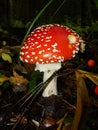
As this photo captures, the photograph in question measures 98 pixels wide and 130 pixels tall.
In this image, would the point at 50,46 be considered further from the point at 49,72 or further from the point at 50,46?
the point at 49,72

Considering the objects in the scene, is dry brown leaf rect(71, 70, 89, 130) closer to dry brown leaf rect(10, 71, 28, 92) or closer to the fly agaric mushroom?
the fly agaric mushroom

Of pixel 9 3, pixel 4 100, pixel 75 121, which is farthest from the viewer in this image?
pixel 9 3

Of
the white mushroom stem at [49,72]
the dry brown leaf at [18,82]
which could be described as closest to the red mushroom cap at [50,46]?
the white mushroom stem at [49,72]

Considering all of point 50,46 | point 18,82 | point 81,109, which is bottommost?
point 81,109

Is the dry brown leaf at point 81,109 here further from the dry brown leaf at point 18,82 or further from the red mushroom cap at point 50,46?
the dry brown leaf at point 18,82

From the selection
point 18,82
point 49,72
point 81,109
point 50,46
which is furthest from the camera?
point 18,82

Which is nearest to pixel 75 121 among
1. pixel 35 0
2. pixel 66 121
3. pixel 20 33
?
pixel 66 121

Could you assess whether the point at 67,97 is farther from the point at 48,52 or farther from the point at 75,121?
the point at 75,121

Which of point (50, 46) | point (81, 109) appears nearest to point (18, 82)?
point (50, 46)
